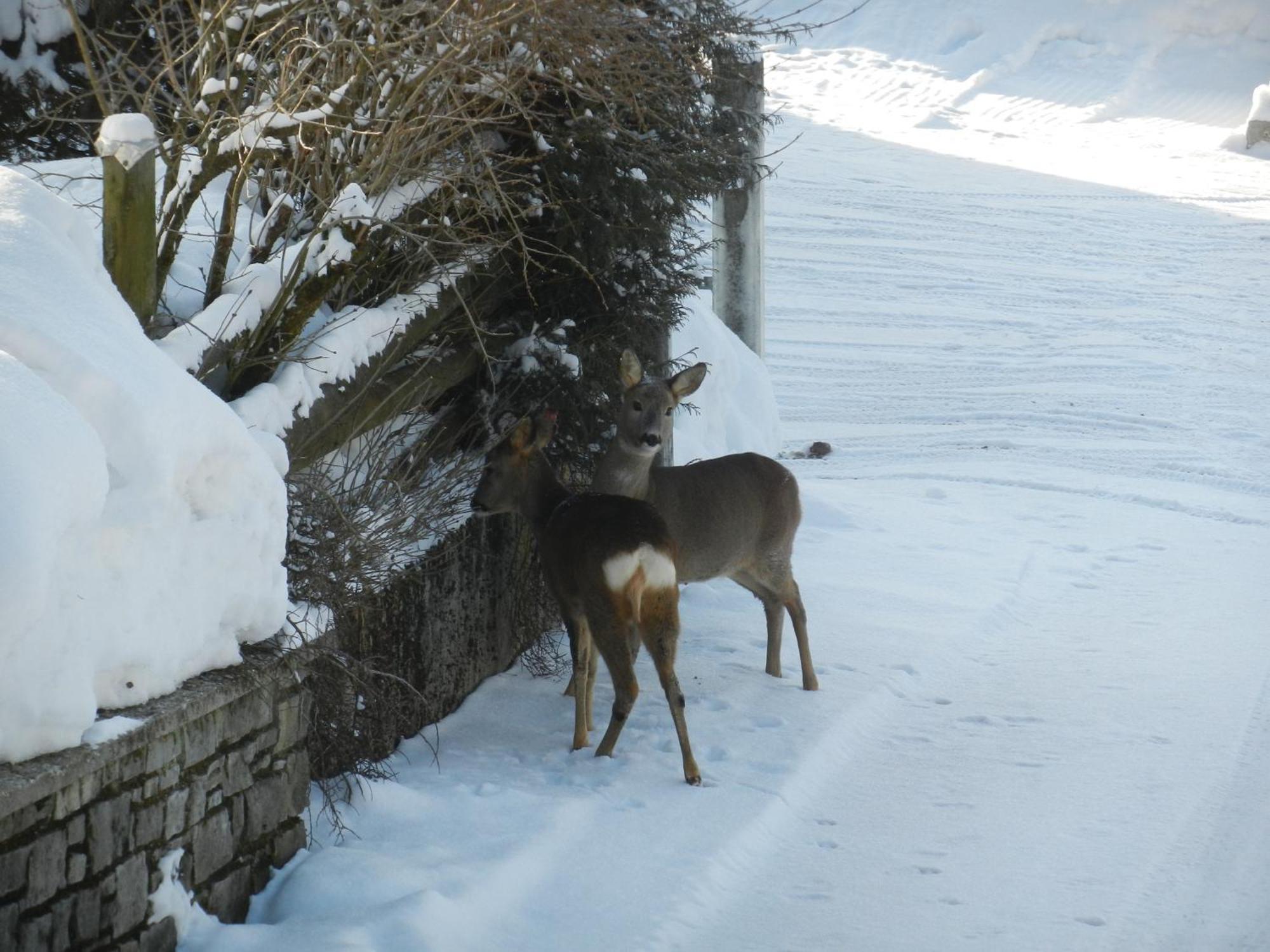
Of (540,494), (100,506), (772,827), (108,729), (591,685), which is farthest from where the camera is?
(540,494)

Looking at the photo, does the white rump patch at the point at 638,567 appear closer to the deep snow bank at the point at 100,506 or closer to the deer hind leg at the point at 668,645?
the deer hind leg at the point at 668,645

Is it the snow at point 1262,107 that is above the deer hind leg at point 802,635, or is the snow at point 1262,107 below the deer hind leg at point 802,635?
above

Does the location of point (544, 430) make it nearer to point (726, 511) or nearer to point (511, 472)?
point (511, 472)

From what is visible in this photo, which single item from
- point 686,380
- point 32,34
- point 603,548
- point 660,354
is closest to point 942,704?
point 686,380

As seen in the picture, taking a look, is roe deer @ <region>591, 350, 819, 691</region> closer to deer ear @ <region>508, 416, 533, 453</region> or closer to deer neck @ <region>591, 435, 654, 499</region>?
deer neck @ <region>591, 435, 654, 499</region>

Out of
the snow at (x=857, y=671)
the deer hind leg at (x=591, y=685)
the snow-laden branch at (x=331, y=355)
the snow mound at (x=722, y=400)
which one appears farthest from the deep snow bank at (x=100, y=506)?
the snow mound at (x=722, y=400)

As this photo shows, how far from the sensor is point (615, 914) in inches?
186

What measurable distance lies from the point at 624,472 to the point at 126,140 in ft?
9.86

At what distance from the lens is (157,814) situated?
402 cm

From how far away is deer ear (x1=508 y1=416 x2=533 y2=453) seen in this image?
6.61 meters

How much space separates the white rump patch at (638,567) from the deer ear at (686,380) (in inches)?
50.0

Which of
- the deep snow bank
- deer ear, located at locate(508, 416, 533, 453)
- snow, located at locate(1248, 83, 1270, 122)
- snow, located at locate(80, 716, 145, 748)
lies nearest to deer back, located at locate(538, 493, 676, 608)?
deer ear, located at locate(508, 416, 533, 453)

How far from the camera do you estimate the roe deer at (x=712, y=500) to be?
6770mm

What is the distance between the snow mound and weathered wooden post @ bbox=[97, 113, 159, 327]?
4575 mm
